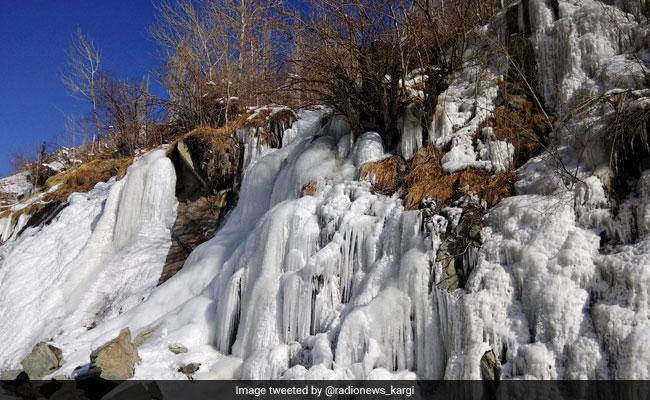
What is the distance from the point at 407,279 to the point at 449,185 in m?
1.41

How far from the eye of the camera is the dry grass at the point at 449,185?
15.7ft

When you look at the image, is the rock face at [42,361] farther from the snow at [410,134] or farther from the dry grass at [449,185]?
the snow at [410,134]

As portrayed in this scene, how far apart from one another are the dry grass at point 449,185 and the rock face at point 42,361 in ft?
15.9

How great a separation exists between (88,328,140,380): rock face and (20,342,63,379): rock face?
1102mm

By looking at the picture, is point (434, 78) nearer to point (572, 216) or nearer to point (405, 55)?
point (405, 55)

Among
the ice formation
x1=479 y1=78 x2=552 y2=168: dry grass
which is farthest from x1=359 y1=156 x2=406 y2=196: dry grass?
x1=479 y1=78 x2=552 y2=168: dry grass

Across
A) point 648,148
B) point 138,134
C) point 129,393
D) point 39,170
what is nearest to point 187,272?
point 129,393

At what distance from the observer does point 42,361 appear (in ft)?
18.1

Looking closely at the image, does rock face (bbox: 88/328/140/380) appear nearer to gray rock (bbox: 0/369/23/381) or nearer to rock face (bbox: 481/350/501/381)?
gray rock (bbox: 0/369/23/381)

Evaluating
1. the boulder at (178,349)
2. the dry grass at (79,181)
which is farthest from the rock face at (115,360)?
the dry grass at (79,181)

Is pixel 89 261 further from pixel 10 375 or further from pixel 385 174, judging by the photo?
pixel 385 174

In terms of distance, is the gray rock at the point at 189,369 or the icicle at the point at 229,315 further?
the icicle at the point at 229,315

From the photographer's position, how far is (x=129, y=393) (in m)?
4.48

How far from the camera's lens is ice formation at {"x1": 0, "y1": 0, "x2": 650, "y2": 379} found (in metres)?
3.53
